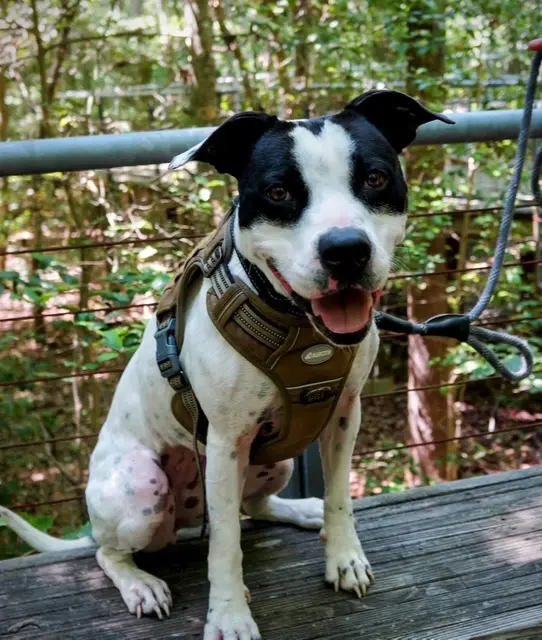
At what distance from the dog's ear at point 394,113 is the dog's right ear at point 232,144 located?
23cm

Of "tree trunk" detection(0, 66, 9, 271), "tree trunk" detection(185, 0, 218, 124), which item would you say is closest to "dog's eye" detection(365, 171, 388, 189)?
"tree trunk" detection(185, 0, 218, 124)

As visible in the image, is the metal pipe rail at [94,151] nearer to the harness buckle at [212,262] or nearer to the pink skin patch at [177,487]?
the harness buckle at [212,262]

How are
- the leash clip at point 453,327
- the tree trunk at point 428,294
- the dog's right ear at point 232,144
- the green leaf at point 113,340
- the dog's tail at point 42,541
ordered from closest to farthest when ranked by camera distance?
the dog's right ear at point 232,144 → the leash clip at point 453,327 → the dog's tail at point 42,541 → the green leaf at point 113,340 → the tree trunk at point 428,294

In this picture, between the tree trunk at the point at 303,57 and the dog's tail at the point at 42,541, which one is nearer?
the dog's tail at the point at 42,541

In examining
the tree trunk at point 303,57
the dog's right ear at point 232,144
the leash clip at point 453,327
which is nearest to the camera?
the dog's right ear at point 232,144

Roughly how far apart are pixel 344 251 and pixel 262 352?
41cm

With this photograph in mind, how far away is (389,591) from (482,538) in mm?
418

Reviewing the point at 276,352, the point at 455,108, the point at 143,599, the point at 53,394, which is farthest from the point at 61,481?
the point at 455,108

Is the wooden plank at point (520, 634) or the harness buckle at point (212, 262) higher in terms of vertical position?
the harness buckle at point (212, 262)

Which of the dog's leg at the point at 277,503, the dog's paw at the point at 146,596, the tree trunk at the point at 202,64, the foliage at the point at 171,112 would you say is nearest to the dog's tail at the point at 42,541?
the dog's paw at the point at 146,596

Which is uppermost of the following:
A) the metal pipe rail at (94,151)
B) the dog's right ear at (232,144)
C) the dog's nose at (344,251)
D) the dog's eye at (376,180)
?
the dog's right ear at (232,144)

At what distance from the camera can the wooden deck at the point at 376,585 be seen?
2.03 m

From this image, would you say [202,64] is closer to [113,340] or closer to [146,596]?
[113,340]

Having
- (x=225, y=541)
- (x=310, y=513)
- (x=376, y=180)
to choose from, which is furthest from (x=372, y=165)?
(x=310, y=513)
